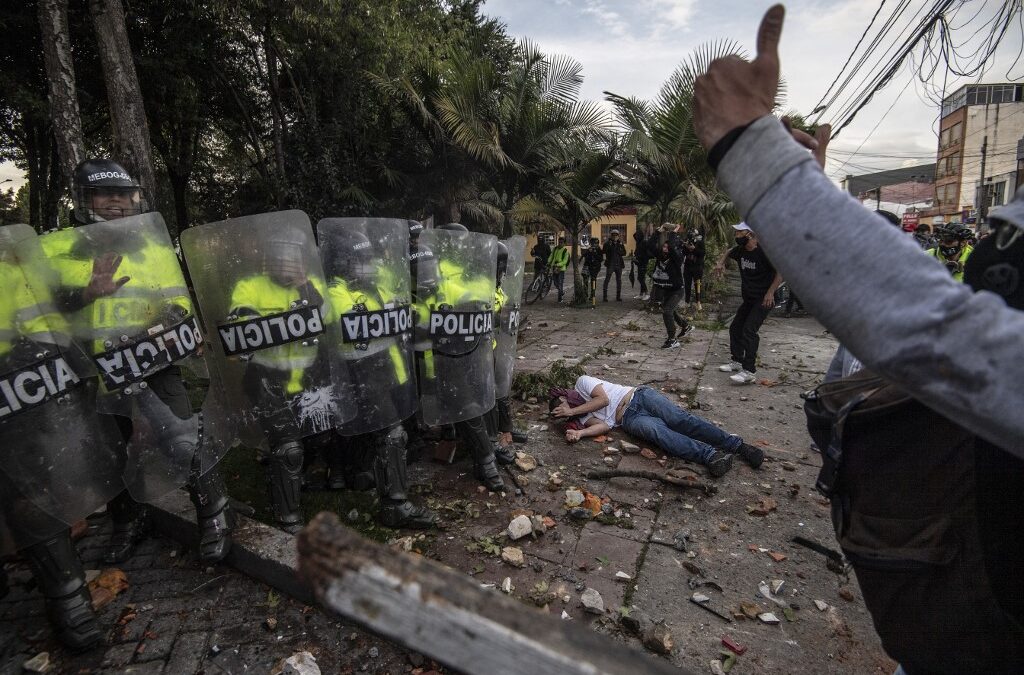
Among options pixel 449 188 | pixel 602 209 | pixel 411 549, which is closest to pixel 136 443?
pixel 411 549

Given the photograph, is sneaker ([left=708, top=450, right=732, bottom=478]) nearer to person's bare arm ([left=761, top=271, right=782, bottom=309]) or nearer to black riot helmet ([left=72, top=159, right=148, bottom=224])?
person's bare arm ([left=761, top=271, right=782, bottom=309])

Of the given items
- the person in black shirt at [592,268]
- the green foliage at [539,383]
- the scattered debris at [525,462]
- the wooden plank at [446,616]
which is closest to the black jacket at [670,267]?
the green foliage at [539,383]

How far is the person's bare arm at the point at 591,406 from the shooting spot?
4590mm

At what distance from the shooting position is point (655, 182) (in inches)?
460

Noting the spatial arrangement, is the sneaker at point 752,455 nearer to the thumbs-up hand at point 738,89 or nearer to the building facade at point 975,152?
the thumbs-up hand at point 738,89

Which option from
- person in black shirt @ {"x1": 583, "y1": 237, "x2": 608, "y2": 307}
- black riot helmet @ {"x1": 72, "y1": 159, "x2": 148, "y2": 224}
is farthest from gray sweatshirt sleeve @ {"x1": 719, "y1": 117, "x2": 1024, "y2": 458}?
person in black shirt @ {"x1": 583, "y1": 237, "x2": 608, "y2": 307}

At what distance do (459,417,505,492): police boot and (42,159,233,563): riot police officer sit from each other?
152 cm

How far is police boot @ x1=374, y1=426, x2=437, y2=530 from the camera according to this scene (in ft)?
10.4

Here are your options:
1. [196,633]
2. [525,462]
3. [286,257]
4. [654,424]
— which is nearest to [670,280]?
[654,424]

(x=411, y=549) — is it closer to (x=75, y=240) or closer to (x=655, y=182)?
(x=75, y=240)

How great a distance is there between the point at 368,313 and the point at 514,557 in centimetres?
162

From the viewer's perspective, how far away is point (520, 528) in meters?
3.12

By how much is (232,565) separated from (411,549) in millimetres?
942

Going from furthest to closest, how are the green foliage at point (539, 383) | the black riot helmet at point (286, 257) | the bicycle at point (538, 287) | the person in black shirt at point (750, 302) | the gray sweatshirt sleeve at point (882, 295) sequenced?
the bicycle at point (538, 287) < the person in black shirt at point (750, 302) < the green foliage at point (539, 383) < the black riot helmet at point (286, 257) < the gray sweatshirt sleeve at point (882, 295)
